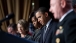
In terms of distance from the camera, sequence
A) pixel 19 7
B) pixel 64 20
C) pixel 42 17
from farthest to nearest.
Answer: pixel 19 7 → pixel 42 17 → pixel 64 20

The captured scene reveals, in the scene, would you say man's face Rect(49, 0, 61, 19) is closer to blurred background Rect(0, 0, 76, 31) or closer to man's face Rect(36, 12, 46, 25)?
man's face Rect(36, 12, 46, 25)

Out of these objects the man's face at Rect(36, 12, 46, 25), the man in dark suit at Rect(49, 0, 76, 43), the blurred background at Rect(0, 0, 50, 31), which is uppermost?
the man in dark suit at Rect(49, 0, 76, 43)

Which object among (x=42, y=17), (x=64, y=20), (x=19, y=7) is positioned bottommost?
(x=19, y=7)

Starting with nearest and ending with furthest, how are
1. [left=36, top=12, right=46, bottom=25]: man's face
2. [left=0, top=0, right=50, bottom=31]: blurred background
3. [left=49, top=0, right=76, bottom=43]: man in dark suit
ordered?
1. [left=49, top=0, right=76, bottom=43]: man in dark suit
2. [left=36, top=12, right=46, bottom=25]: man's face
3. [left=0, top=0, right=50, bottom=31]: blurred background

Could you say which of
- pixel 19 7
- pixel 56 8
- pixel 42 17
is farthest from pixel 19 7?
pixel 56 8

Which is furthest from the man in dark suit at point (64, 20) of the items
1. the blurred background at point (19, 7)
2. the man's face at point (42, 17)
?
the blurred background at point (19, 7)

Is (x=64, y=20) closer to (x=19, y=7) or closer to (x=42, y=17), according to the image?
(x=42, y=17)

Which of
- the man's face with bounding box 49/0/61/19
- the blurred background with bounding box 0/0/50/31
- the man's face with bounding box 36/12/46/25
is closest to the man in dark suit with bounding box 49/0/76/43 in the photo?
the man's face with bounding box 49/0/61/19

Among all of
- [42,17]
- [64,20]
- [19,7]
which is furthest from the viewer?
[19,7]

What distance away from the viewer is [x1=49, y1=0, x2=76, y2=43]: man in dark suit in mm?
1118

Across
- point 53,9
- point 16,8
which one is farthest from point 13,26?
point 53,9

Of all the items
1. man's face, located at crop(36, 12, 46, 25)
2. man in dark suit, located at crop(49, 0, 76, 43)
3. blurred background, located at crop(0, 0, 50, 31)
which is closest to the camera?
man in dark suit, located at crop(49, 0, 76, 43)

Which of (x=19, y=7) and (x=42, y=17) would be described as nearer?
(x=42, y=17)

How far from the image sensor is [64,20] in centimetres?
118
